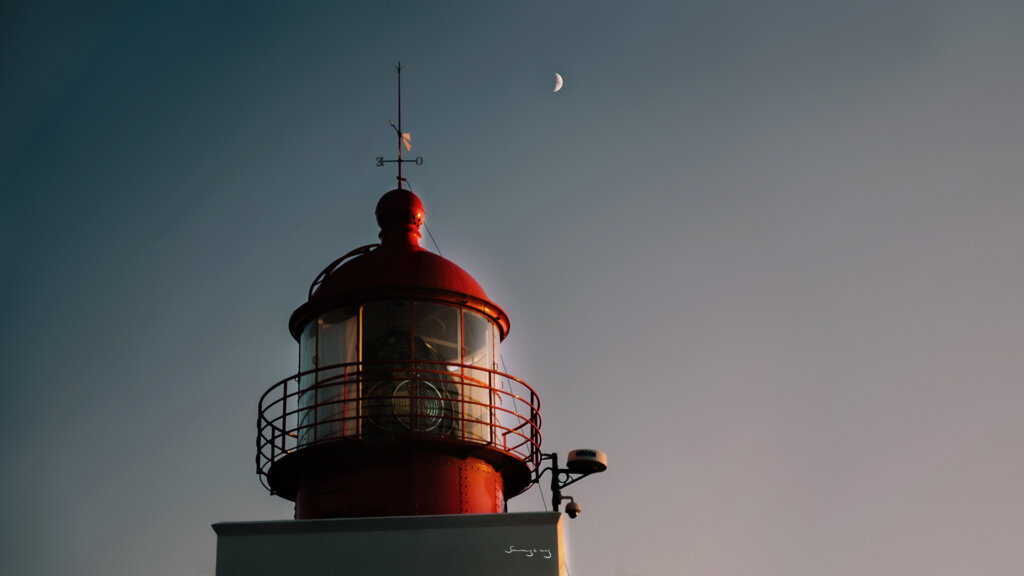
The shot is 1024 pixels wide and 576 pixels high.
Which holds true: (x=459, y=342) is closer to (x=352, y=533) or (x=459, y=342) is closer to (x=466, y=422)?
(x=466, y=422)

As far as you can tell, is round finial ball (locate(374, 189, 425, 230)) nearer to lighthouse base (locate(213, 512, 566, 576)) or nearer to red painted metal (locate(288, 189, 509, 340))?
red painted metal (locate(288, 189, 509, 340))

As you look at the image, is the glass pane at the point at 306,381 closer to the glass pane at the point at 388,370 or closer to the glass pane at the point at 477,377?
the glass pane at the point at 388,370

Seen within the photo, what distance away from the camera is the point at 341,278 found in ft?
54.0

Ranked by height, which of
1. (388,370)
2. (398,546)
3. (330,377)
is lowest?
(398,546)

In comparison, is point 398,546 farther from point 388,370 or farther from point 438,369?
point 438,369

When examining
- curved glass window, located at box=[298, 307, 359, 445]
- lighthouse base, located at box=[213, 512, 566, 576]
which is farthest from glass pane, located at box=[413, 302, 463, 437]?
lighthouse base, located at box=[213, 512, 566, 576]

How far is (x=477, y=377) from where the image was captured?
16.3 meters

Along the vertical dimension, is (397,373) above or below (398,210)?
below

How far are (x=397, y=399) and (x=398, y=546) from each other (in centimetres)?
190

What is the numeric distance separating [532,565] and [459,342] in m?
3.34

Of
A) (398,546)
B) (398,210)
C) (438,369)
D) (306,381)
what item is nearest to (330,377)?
(306,381)

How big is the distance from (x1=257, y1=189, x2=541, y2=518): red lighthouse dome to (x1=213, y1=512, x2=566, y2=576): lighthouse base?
0.58 meters

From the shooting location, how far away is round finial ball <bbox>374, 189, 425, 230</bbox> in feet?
57.7

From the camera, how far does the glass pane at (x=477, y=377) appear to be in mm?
15648
